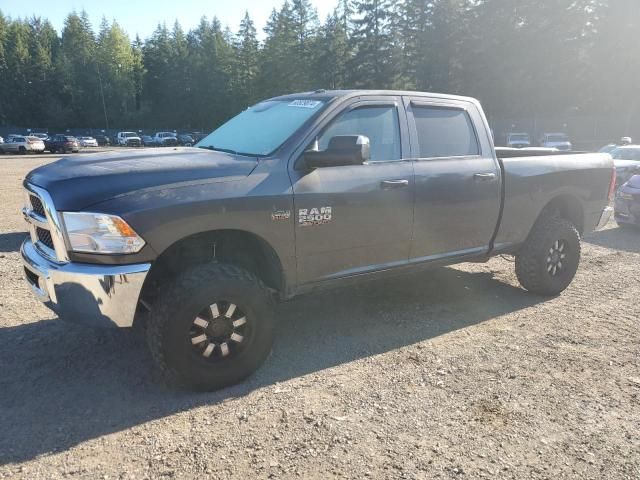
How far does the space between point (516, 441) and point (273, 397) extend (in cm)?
153

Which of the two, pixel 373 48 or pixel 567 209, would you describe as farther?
pixel 373 48

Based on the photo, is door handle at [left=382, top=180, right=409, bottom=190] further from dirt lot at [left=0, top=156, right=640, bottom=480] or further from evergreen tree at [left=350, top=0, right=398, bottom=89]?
evergreen tree at [left=350, top=0, right=398, bottom=89]

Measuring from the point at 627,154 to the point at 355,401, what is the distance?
13.0 metres

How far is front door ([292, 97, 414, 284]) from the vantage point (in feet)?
12.3

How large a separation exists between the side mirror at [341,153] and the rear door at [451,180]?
902mm

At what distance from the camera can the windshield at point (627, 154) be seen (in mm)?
13166

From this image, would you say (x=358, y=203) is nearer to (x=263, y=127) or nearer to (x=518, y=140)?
(x=263, y=127)

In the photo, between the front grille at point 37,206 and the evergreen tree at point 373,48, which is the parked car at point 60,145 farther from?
the front grille at point 37,206

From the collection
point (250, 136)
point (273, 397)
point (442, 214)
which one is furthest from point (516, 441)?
point (250, 136)

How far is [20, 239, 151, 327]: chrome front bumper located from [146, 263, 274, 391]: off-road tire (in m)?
0.21

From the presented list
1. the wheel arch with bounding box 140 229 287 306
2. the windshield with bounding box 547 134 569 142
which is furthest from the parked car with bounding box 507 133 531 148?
the wheel arch with bounding box 140 229 287 306

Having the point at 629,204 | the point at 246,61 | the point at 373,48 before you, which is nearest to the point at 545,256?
the point at 629,204

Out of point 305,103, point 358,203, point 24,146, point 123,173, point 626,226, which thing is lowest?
point 626,226

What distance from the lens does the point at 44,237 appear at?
3.41 metres
